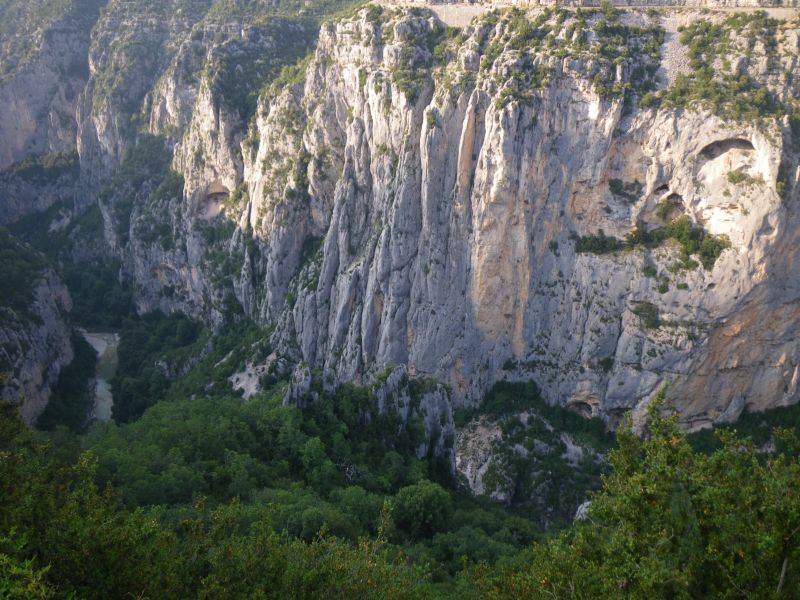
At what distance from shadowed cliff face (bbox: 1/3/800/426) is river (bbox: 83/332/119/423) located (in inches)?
648

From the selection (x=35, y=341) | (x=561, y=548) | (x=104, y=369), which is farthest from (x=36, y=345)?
(x=561, y=548)

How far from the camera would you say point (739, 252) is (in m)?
49.3

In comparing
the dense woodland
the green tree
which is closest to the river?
the dense woodland

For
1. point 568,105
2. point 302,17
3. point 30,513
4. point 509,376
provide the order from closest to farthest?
point 30,513 → point 568,105 → point 509,376 → point 302,17

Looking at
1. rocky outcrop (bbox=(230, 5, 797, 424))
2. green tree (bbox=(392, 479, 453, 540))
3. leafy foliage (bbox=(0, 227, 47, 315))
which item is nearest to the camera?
green tree (bbox=(392, 479, 453, 540))

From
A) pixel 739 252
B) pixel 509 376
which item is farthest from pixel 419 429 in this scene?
pixel 739 252

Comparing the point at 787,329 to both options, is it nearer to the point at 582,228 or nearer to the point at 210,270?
the point at 582,228

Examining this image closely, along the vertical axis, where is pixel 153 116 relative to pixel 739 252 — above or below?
above

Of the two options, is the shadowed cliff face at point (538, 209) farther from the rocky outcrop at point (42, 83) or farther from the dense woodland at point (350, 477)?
the rocky outcrop at point (42, 83)

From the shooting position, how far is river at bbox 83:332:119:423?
65812 millimetres

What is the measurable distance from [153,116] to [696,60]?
69455 mm

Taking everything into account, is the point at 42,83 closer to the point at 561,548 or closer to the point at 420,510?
the point at 420,510

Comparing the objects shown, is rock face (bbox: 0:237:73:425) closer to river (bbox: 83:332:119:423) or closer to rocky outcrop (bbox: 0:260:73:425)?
rocky outcrop (bbox: 0:260:73:425)

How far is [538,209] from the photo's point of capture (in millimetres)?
55406
